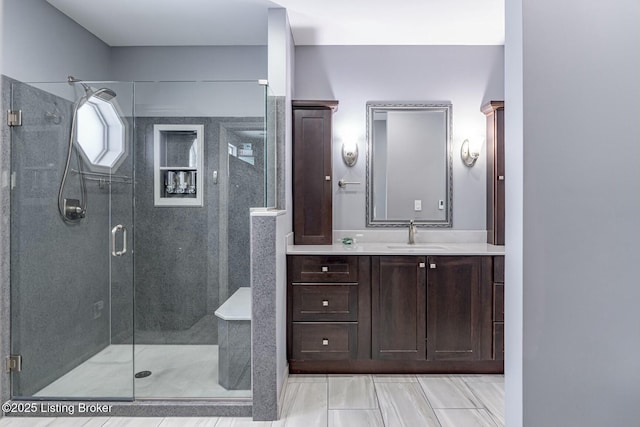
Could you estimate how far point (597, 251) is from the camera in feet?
4.21

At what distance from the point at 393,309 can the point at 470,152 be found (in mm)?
Result: 1548

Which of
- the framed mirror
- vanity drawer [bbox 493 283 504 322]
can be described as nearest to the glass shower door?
the framed mirror

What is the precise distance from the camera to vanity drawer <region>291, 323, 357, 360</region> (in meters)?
3.09

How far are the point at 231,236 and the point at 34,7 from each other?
81.5 inches

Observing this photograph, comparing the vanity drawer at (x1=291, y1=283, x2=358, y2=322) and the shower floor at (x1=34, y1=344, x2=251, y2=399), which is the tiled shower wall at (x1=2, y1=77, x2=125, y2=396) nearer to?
the shower floor at (x1=34, y1=344, x2=251, y2=399)

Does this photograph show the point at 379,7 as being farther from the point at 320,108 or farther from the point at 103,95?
the point at 103,95

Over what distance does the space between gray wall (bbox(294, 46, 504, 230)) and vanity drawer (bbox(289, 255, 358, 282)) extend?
0.81 metres

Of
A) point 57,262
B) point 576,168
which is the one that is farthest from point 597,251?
point 57,262

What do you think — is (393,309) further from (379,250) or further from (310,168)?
(310,168)

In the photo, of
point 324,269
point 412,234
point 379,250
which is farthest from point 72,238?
point 412,234

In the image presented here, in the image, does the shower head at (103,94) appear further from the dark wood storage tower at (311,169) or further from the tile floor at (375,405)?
the tile floor at (375,405)

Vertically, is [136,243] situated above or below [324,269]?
above

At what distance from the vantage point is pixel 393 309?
122 inches

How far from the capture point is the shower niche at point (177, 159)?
2.49 m
